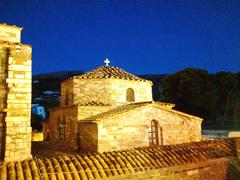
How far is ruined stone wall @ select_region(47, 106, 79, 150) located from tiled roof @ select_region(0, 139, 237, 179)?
22.5ft

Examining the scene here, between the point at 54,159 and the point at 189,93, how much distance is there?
106 ft

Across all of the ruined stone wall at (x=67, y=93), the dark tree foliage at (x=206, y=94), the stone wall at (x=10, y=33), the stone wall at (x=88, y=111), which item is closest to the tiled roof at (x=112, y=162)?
the stone wall at (x=10, y=33)

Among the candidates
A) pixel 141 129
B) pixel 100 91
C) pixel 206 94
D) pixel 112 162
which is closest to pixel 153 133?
pixel 141 129

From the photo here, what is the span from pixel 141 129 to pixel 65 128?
21.3ft

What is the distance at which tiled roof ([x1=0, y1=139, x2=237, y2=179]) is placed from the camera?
7.00 meters

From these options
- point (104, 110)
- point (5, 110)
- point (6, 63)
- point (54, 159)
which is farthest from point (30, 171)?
point (104, 110)

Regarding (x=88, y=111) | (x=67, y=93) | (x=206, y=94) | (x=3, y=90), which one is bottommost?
(x=88, y=111)

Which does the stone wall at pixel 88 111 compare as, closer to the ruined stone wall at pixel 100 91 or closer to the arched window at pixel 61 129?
the ruined stone wall at pixel 100 91

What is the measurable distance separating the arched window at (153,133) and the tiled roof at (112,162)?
3.74m

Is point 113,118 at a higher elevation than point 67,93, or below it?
below

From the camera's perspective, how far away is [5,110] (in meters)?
8.11

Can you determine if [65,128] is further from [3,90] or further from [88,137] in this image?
[3,90]

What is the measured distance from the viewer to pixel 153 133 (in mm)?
14703

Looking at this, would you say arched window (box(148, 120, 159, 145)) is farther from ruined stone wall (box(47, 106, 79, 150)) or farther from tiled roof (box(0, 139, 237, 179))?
ruined stone wall (box(47, 106, 79, 150))
